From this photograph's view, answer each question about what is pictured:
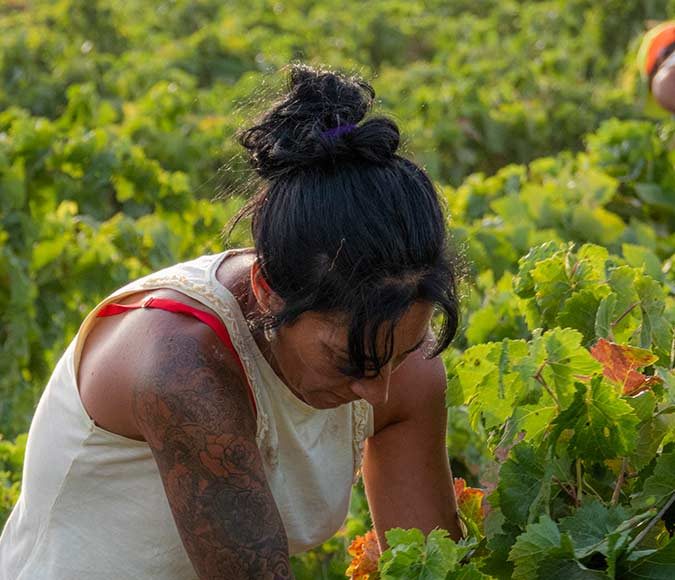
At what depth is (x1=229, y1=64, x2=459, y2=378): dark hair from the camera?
1.78m

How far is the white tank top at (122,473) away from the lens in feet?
6.49

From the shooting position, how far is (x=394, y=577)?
163 centimetres

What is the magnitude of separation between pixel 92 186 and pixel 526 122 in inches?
164

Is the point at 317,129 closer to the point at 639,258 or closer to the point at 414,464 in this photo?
the point at 414,464

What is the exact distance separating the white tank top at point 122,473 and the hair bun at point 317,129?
0.21 metres

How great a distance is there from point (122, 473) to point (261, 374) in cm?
26

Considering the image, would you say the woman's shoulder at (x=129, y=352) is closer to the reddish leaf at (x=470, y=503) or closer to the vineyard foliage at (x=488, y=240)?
the vineyard foliage at (x=488, y=240)

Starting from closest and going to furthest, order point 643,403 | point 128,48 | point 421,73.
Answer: point 643,403 → point 421,73 → point 128,48

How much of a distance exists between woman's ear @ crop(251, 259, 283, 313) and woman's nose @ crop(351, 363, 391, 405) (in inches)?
6.1

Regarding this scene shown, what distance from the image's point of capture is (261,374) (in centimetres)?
200

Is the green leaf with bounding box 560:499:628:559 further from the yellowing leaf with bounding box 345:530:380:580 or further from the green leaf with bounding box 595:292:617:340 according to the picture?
the yellowing leaf with bounding box 345:530:380:580

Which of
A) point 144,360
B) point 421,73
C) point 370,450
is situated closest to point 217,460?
point 144,360

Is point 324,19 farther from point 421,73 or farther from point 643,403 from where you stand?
point 643,403

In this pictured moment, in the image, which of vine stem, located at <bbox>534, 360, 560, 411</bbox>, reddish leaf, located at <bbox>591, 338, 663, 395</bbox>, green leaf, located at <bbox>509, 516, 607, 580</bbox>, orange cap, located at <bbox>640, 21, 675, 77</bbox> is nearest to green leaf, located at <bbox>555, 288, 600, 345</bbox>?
reddish leaf, located at <bbox>591, 338, 663, 395</bbox>
